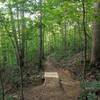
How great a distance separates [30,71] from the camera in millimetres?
13195

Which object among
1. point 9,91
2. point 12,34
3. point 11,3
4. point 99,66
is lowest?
point 9,91

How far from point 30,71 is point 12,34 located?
5.97 meters

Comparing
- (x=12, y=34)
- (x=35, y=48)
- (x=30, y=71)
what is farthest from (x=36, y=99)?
(x=35, y=48)

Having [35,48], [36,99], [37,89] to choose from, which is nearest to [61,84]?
[37,89]

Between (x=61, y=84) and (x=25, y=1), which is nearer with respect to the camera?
(x=25, y=1)

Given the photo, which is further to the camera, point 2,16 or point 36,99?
point 36,99

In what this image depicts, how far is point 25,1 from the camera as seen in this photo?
7.51m

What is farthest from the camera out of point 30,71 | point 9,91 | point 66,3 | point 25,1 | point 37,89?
point 30,71

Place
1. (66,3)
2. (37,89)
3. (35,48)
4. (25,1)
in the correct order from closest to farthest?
1. (66,3)
2. (25,1)
3. (37,89)
4. (35,48)

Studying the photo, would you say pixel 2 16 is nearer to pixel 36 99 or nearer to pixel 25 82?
pixel 36 99

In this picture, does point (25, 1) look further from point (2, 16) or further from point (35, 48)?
point (35, 48)

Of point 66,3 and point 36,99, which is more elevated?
point 66,3

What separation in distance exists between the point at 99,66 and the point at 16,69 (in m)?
5.90

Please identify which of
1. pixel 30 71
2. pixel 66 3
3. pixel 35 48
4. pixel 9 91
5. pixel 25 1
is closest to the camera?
pixel 66 3
